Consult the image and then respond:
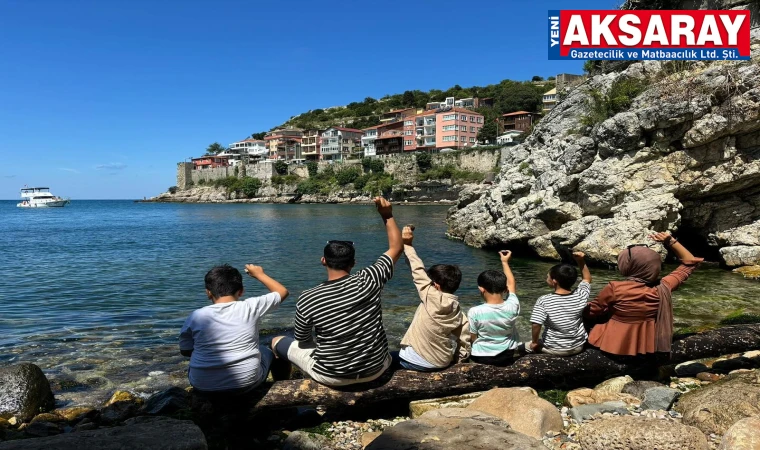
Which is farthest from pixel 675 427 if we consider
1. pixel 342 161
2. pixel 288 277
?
pixel 342 161

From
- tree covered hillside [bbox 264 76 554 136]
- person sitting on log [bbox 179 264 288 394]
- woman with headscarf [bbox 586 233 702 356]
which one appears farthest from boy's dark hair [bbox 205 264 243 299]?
tree covered hillside [bbox 264 76 554 136]

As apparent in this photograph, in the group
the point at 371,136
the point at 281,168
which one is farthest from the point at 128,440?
the point at 371,136

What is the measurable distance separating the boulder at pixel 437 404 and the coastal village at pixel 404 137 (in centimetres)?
7889

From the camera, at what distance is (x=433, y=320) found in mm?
5047

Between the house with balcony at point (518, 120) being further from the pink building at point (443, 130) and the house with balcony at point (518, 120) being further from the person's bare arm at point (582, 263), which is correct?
the person's bare arm at point (582, 263)

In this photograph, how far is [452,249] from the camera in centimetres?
2805

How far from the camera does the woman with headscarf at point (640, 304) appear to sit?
5.37m

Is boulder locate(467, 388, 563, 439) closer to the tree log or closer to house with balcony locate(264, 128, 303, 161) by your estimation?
the tree log

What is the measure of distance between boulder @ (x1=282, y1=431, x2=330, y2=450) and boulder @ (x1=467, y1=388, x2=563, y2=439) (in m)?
1.54

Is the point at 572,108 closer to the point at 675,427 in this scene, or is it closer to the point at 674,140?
the point at 674,140

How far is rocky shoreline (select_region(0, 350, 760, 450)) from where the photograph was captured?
379 centimetres

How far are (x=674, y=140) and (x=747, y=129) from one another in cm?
232

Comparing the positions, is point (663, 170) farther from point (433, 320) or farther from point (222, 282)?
point (222, 282)

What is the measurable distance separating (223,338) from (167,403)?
203 centimetres
